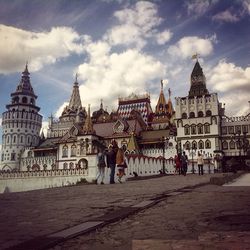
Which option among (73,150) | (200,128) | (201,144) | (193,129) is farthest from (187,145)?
(73,150)

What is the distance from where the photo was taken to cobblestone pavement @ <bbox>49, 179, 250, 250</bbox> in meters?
3.08

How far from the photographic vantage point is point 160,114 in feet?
254

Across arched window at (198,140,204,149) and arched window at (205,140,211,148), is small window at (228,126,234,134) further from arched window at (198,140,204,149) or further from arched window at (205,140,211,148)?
arched window at (198,140,204,149)

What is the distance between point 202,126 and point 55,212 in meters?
55.1

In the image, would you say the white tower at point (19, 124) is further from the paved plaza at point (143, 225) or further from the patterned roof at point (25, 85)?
the paved plaza at point (143, 225)

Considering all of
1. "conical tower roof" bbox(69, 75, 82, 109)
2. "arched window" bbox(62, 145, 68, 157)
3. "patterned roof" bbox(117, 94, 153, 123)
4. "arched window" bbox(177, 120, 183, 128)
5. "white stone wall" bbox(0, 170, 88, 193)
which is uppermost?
"conical tower roof" bbox(69, 75, 82, 109)

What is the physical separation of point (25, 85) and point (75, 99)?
14.5 m

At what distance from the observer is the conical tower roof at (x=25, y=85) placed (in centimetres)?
8975

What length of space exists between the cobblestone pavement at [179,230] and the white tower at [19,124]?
260 ft

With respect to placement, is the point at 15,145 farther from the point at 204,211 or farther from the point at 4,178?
the point at 204,211

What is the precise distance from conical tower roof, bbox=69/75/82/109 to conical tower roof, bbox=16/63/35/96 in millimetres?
11135

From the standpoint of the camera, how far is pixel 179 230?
13.8ft

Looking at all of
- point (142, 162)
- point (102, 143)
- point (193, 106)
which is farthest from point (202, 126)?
point (142, 162)

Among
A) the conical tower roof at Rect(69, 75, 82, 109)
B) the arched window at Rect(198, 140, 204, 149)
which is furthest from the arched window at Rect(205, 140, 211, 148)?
the conical tower roof at Rect(69, 75, 82, 109)
